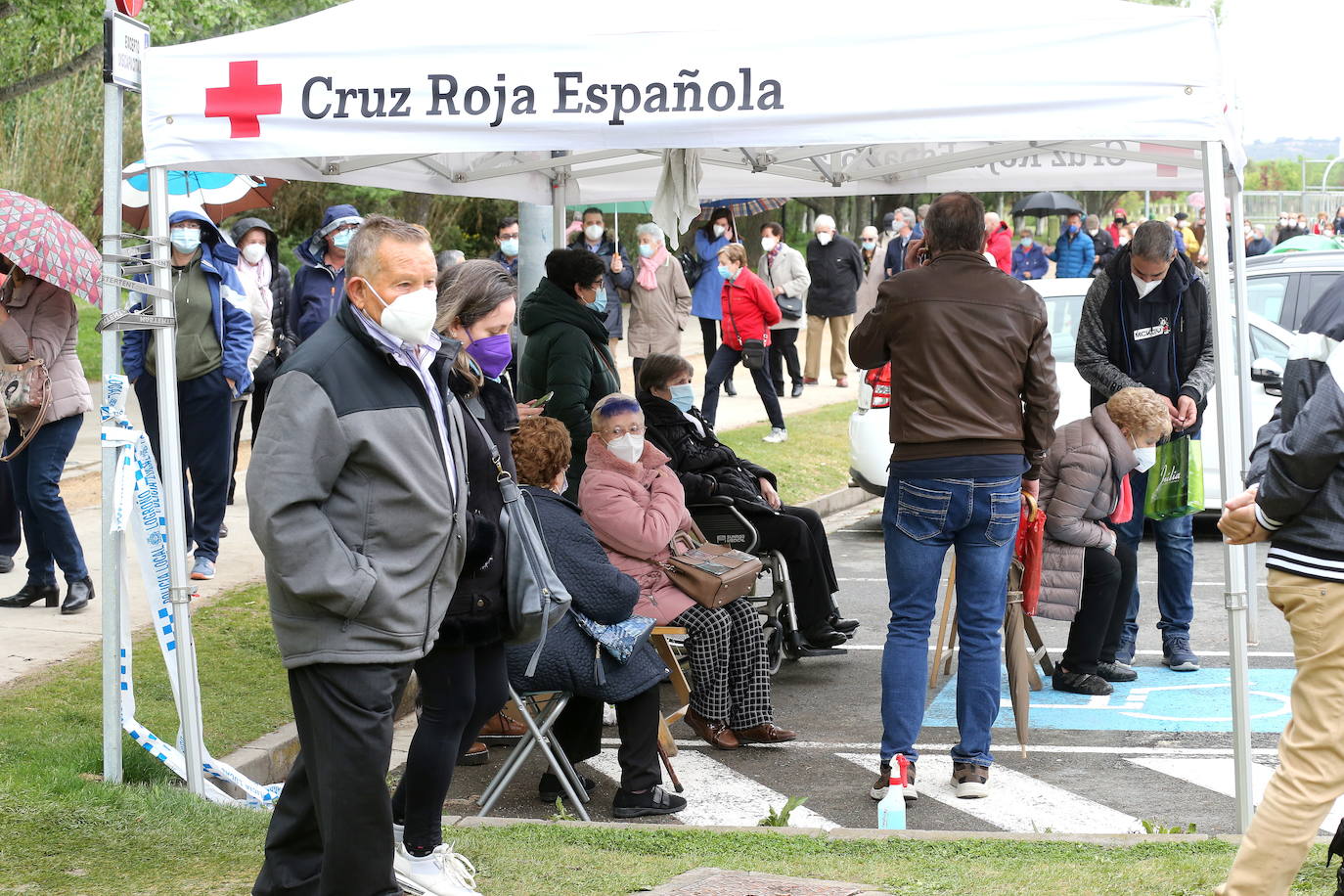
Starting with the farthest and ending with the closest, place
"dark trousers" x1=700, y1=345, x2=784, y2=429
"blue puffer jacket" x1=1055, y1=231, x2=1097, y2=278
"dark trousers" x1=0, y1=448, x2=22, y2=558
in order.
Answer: "blue puffer jacket" x1=1055, y1=231, x2=1097, y2=278 → "dark trousers" x1=700, y1=345, x2=784, y2=429 → "dark trousers" x1=0, y1=448, x2=22, y2=558

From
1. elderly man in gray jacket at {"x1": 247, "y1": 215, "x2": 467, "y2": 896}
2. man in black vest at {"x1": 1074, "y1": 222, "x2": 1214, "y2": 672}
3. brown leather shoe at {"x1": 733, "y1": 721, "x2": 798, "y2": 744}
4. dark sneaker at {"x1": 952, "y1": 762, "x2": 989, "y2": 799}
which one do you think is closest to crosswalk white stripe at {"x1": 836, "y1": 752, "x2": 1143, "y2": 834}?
dark sneaker at {"x1": 952, "y1": 762, "x2": 989, "y2": 799}

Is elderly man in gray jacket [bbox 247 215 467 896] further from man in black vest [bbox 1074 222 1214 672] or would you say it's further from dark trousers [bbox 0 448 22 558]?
dark trousers [bbox 0 448 22 558]

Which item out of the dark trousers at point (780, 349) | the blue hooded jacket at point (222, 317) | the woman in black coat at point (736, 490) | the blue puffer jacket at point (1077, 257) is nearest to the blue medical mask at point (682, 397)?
the woman in black coat at point (736, 490)

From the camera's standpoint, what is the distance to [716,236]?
18.2m

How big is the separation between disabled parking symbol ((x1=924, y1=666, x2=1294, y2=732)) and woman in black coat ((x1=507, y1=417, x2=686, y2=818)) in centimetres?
179

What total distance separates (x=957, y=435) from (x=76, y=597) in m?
4.70

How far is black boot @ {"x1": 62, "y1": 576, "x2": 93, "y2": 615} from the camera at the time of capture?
25.7 ft

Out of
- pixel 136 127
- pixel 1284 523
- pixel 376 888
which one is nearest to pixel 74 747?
pixel 376 888

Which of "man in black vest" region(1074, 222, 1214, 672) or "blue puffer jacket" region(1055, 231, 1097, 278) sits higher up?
"blue puffer jacket" region(1055, 231, 1097, 278)

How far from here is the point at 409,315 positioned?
3.91 meters

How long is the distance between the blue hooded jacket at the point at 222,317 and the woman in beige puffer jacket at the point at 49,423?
2.69ft

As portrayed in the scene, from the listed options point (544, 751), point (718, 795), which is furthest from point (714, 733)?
point (544, 751)

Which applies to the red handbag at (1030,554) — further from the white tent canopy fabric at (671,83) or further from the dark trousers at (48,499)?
the dark trousers at (48,499)

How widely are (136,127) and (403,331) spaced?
20922 millimetres
